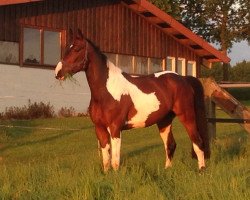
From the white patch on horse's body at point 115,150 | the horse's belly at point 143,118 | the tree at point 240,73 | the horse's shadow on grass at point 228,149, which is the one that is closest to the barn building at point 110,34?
the horse's shadow on grass at point 228,149

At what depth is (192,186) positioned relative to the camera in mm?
6812

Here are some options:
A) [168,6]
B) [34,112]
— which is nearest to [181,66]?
[34,112]

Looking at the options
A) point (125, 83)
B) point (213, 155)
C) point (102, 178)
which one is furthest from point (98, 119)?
point (213, 155)

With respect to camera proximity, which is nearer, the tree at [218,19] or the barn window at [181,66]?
the barn window at [181,66]

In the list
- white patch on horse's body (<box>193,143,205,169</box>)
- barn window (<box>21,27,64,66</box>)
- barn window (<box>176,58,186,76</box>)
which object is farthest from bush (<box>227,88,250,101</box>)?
white patch on horse's body (<box>193,143,205,169</box>)

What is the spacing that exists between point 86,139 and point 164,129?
6.06 meters

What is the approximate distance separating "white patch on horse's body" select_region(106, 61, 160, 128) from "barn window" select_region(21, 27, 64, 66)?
50.5 ft

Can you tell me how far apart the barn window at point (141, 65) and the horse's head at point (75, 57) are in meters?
20.2

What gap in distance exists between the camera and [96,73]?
9211mm

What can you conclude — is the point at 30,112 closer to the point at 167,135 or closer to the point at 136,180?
the point at 167,135

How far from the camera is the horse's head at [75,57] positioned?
8.95m

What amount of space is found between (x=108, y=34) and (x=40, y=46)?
3903 mm

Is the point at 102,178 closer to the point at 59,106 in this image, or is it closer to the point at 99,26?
the point at 59,106

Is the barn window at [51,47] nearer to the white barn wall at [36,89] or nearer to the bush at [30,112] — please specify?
the white barn wall at [36,89]
